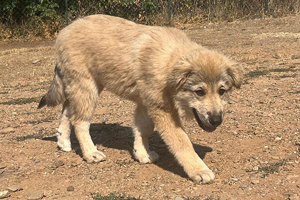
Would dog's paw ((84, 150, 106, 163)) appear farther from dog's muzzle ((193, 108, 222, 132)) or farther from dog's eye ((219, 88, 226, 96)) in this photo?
dog's eye ((219, 88, 226, 96))

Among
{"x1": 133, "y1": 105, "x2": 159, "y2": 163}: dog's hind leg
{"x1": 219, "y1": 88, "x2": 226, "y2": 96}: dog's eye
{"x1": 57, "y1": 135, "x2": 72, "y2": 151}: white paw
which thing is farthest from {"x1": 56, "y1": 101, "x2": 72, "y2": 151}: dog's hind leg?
{"x1": 219, "y1": 88, "x2": 226, "y2": 96}: dog's eye

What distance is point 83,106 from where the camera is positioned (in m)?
5.26

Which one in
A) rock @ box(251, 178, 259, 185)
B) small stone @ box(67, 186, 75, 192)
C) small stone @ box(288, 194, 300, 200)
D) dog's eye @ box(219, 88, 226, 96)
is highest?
dog's eye @ box(219, 88, 226, 96)

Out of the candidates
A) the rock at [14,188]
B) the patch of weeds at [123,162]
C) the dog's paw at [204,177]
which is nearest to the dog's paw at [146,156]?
the patch of weeds at [123,162]

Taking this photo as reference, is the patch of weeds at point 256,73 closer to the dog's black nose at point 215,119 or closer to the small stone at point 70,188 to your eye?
the dog's black nose at point 215,119

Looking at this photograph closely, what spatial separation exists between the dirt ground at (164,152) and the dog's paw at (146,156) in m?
0.07

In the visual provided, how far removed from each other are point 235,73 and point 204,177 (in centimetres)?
112

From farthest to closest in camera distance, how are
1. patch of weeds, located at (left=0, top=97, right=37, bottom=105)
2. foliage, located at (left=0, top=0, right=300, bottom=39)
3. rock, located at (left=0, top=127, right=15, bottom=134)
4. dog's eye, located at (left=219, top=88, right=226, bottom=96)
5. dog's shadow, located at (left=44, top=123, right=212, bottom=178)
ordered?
foliage, located at (left=0, top=0, right=300, bottom=39)
patch of weeds, located at (left=0, top=97, right=37, bottom=105)
rock, located at (left=0, top=127, right=15, bottom=134)
dog's shadow, located at (left=44, top=123, right=212, bottom=178)
dog's eye, located at (left=219, top=88, right=226, bottom=96)

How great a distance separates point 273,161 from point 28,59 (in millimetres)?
10005

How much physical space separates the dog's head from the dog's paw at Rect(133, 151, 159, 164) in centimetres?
91

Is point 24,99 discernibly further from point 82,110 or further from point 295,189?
point 295,189

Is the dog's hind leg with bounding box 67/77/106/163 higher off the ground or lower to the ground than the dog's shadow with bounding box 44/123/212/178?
higher

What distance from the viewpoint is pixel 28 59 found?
13086 mm

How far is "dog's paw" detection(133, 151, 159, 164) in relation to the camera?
16.4ft
